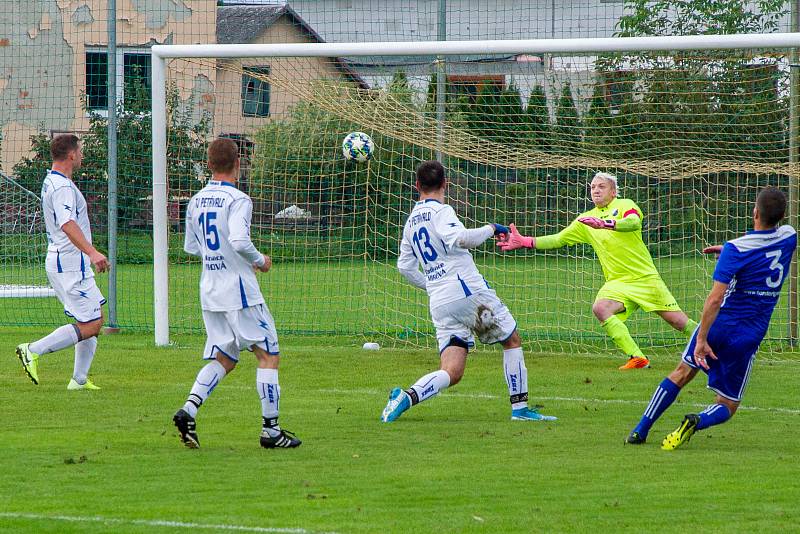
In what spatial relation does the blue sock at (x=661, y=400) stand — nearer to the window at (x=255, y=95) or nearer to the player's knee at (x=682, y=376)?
the player's knee at (x=682, y=376)

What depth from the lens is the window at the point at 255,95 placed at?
14859mm

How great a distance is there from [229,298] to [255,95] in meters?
8.23

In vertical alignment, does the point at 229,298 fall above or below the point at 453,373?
above

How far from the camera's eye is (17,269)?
22312mm

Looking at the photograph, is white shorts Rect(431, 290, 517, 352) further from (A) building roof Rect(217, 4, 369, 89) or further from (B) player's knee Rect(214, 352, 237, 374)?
(A) building roof Rect(217, 4, 369, 89)

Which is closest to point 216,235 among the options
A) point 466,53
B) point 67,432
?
point 67,432

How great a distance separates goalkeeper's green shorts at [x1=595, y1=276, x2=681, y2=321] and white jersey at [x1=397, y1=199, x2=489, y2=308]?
3.74 meters

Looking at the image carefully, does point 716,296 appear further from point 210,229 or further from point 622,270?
point 622,270

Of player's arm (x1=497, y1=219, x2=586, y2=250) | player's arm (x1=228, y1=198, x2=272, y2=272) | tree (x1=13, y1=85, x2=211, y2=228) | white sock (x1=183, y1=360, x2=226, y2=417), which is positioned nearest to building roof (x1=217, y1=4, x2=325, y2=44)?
tree (x1=13, y1=85, x2=211, y2=228)

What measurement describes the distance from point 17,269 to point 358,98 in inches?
408

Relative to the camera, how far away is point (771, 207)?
293 inches

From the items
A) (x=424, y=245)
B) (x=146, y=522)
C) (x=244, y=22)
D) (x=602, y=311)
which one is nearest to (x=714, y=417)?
(x=424, y=245)

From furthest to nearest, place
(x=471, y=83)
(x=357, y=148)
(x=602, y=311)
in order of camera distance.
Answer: (x=471, y=83) < (x=357, y=148) < (x=602, y=311)

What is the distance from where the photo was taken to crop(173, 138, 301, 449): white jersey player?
25.3 ft
